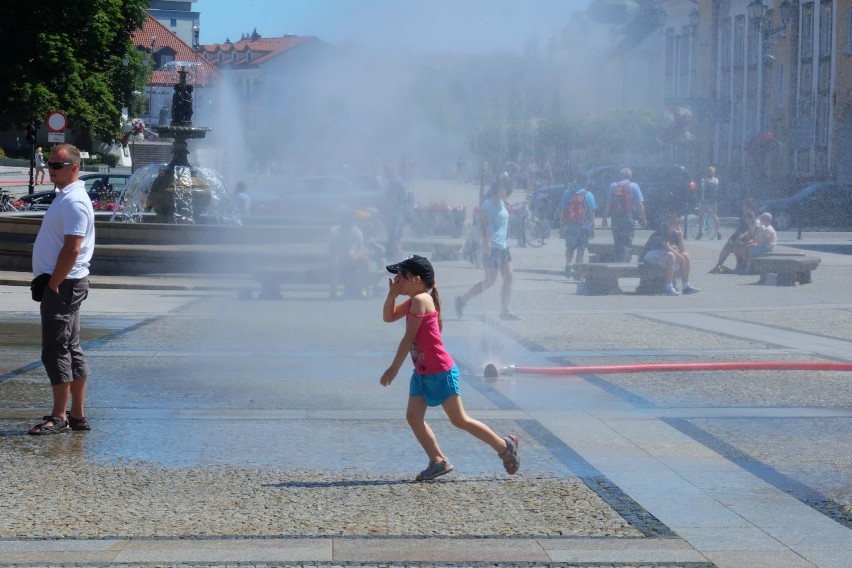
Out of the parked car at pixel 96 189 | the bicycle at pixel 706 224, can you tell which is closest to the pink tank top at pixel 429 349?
the bicycle at pixel 706 224

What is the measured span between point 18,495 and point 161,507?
0.77m

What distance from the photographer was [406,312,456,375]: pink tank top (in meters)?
7.02

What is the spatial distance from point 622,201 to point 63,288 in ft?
53.6

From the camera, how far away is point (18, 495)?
254 inches

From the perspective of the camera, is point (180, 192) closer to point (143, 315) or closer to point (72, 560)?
point (143, 315)

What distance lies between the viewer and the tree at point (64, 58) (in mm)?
48000

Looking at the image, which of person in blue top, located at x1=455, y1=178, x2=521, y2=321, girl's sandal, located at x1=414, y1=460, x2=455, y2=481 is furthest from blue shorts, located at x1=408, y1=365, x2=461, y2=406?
person in blue top, located at x1=455, y1=178, x2=521, y2=321

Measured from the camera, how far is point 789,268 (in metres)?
20.1

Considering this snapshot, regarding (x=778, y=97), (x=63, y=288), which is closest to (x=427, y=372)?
(x=63, y=288)

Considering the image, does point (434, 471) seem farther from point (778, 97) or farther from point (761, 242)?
point (778, 97)

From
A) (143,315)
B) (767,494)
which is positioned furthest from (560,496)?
(143,315)

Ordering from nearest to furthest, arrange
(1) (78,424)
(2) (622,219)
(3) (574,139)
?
(1) (78,424), (3) (574,139), (2) (622,219)

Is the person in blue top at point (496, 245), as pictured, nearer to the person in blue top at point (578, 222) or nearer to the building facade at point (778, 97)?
the person in blue top at point (578, 222)

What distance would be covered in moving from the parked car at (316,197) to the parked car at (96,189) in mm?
5564
